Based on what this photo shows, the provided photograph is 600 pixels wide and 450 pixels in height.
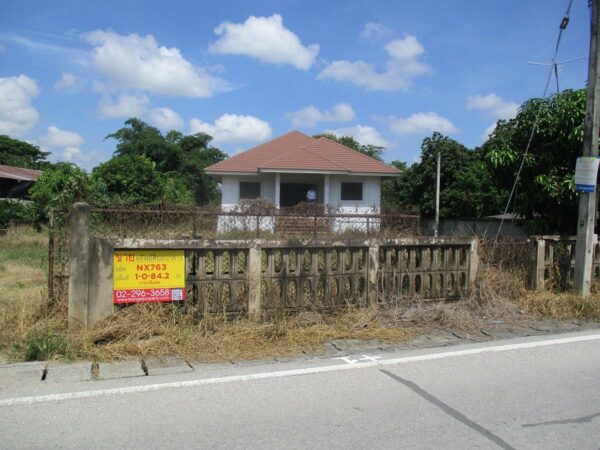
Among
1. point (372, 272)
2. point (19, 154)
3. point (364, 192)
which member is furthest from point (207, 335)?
point (19, 154)

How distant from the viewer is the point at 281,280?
21.6 feet

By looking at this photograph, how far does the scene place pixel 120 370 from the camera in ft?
16.0

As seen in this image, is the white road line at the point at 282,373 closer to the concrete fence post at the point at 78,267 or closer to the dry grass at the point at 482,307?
the dry grass at the point at 482,307

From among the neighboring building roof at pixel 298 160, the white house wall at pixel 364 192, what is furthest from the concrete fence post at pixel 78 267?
the white house wall at pixel 364 192

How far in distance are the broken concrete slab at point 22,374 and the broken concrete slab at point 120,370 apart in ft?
1.73

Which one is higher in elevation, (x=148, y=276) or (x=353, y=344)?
(x=148, y=276)

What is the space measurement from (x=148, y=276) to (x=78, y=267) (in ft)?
2.52

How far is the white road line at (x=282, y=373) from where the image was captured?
4141 mm

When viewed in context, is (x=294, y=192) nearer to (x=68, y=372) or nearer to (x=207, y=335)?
(x=207, y=335)

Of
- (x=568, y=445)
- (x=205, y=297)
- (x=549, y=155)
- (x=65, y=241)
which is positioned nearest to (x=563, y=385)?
(x=568, y=445)

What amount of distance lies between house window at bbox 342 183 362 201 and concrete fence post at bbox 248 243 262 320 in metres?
19.3

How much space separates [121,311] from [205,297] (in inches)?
38.3

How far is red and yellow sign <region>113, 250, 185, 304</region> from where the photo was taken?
588cm

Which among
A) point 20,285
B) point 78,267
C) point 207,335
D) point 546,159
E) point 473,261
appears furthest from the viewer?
point 546,159
